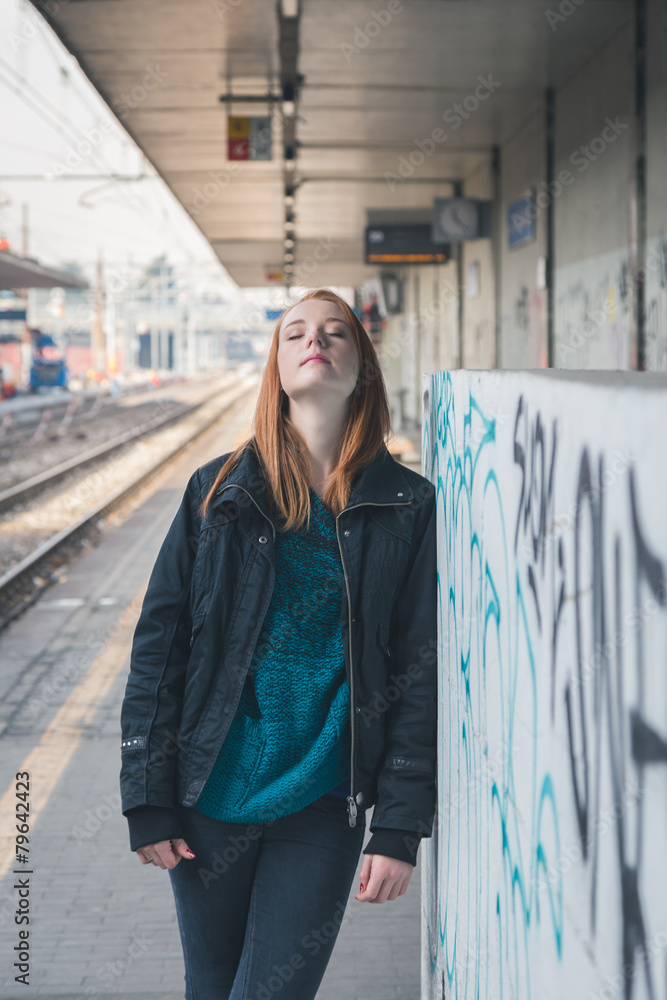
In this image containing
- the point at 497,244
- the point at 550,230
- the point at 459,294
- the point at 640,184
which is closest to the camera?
the point at 640,184

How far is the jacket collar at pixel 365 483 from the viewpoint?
224 cm

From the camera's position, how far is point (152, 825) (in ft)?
7.22

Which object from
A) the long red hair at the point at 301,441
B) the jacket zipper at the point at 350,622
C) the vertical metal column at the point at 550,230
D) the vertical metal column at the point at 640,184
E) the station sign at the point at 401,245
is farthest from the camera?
the station sign at the point at 401,245

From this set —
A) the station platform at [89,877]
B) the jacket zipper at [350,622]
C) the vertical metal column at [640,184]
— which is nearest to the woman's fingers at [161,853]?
the jacket zipper at [350,622]

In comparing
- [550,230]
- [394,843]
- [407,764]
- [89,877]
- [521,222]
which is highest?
[521,222]

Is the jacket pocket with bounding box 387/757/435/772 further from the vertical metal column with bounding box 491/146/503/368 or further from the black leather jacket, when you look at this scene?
the vertical metal column with bounding box 491/146/503/368

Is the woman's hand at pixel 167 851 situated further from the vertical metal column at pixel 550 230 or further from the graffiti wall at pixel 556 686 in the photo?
the vertical metal column at pixel 550 230

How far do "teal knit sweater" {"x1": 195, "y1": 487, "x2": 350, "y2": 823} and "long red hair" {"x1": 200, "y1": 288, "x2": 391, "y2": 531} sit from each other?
132 millimetres

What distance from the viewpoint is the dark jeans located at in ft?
7.13

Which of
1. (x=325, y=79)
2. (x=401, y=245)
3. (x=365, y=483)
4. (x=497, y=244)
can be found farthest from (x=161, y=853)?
(x=401, y=245)

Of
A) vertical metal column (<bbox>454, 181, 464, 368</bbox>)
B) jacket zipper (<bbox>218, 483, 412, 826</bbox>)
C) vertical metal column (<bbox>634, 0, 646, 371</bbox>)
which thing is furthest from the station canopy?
jacket zipper (<bbox>218, 483, 412, 826</bbox>)

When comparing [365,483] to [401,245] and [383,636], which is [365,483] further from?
[401,245]

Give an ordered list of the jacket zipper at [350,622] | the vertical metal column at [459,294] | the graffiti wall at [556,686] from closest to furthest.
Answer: the graffiti wall at [556,686]
the jacket zipper at [350,622]
the vertical metal column at [459,294]

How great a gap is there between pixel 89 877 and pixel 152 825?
7.51 ft
